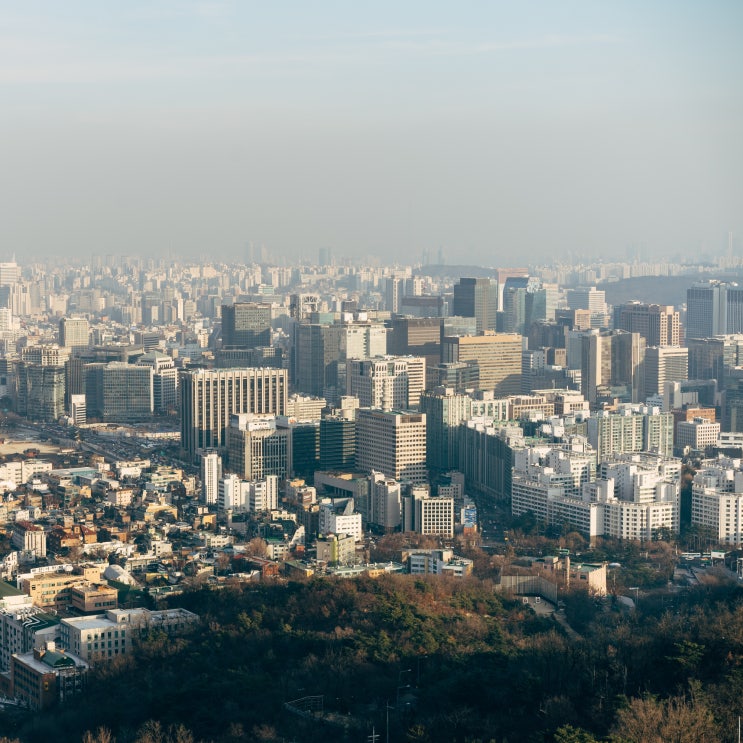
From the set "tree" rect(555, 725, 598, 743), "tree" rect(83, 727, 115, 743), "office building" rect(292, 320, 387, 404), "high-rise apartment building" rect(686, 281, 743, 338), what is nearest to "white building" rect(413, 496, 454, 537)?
"tree" rect(83, 727, 115, 743)

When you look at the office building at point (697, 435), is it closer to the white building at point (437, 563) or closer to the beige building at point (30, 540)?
the white building at point (437, 563)

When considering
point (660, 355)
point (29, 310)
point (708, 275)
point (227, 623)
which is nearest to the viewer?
point (227, 623)

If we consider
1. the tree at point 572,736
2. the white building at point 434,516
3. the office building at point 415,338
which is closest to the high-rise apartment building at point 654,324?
the office building at point 415,338

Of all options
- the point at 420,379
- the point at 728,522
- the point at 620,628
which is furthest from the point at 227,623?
the point at 420,379

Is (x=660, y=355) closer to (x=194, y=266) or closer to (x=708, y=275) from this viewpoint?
(x=708, y=275)

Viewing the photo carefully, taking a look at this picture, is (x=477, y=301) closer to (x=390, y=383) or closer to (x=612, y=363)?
(x=612, y=363)

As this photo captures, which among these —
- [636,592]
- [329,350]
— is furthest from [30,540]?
[329,350]
